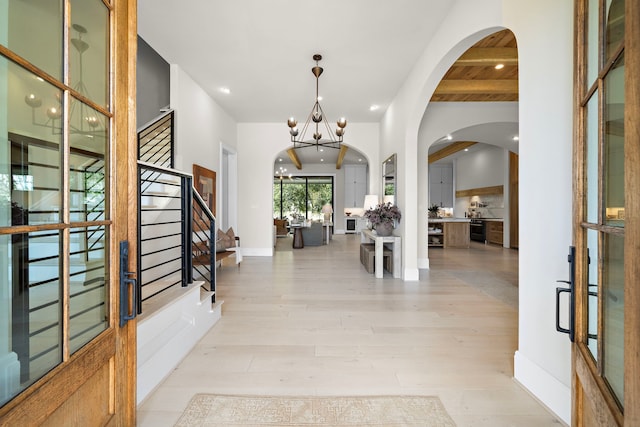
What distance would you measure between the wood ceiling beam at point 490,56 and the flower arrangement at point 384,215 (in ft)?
7.57

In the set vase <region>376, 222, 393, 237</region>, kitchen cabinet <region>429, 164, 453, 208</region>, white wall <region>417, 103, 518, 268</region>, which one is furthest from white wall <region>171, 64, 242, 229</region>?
kitchen cabinet <region>429, 164, 453, 208</region>

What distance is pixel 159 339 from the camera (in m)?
2.19

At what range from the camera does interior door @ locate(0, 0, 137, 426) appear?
84cm

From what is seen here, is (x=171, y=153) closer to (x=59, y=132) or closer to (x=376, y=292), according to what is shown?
(x=376, y=292)

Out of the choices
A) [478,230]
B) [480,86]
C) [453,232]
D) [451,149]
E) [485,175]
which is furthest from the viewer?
[478,230]

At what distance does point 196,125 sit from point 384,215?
347 cm

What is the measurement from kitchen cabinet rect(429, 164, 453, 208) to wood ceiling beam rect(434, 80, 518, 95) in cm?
745

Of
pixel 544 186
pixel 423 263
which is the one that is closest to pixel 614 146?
pixel 544 186

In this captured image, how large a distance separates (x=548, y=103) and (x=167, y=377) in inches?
116

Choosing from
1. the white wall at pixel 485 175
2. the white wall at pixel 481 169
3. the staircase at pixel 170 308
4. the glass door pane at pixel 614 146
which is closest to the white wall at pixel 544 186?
the glass door pane at pixel 614 146

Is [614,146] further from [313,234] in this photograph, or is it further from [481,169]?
[481,169]

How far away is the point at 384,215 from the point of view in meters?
5.23

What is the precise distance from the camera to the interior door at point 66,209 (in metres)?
0.84

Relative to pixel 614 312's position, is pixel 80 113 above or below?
above
